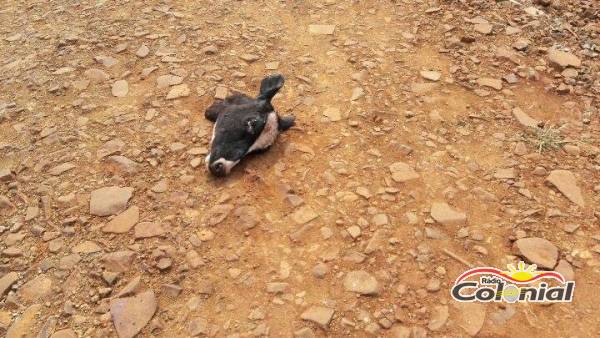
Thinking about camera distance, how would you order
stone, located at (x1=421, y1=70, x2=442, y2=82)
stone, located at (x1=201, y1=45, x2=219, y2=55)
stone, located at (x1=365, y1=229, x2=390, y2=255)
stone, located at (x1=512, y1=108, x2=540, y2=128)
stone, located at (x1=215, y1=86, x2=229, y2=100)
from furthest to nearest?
stone, located at (x1=201, y1=45, x2=219, y2=55), stone, located at (x1=421, y1=70, x2=442, y2=82), stone, located at (x1=215, y1=86, x2=229, y2=100), stone, located at (x1=512, y1=108, x2=540, y2=128), stone, located at (x1=365, y1=229, x2=390, y2=255)

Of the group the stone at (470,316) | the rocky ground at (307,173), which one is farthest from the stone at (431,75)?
the stone at (470,316)

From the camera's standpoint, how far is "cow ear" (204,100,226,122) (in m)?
4.75

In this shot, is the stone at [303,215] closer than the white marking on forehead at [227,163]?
Yes

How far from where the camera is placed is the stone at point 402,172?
4195 mm

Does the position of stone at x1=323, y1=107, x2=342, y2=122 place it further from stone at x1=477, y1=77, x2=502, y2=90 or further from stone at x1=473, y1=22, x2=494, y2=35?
stone at x1=473, y1=22, x2=494, y2=35

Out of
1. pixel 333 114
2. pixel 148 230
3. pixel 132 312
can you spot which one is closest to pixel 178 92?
pixel 333 114

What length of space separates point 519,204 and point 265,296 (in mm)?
2080

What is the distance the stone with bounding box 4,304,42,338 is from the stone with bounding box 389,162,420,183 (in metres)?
2.80

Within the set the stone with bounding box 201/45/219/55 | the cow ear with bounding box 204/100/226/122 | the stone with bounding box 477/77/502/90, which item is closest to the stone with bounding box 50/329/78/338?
the cow ear with bounding box 204/100/226/122

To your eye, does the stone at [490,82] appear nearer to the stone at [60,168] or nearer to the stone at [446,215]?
the stone at [446,215]

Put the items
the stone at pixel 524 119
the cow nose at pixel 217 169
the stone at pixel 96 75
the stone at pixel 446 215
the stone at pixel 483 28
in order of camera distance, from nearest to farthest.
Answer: the stone at pixel 446 215 < the cow nose at pixel 217 169 < the stone at pixel 524 119 < the stone at pixel 96 75 < the stone at pixel 483 28

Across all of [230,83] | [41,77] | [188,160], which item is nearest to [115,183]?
[188,160]

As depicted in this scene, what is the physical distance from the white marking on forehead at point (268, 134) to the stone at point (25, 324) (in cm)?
192

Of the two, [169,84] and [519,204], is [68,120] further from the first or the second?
[519,204]
